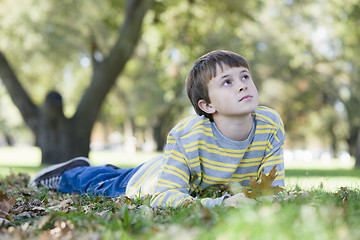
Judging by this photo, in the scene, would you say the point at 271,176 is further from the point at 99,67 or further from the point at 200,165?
the point at 99,67

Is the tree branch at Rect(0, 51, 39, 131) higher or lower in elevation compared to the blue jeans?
higher

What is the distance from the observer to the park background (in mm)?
11742

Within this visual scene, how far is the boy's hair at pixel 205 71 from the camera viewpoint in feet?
11.8

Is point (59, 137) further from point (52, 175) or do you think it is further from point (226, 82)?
point (226, 82)

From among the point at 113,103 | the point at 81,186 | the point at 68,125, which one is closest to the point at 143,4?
the point at 68,125

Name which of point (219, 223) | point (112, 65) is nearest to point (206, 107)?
point (219, 223)

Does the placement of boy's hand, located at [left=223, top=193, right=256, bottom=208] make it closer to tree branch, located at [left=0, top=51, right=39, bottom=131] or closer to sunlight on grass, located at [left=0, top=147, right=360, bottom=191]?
sunlight on grass, located at [left=0, top=147, right=360, bottom=191]

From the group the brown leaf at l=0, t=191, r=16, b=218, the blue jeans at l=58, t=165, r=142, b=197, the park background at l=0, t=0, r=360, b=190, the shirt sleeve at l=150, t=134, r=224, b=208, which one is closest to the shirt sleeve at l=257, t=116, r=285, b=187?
the shirt sleeve at l=150, t=134, r=224, b=208

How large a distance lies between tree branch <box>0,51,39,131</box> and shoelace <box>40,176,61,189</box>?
679 centimetres

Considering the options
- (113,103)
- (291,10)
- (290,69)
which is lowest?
(113,103)

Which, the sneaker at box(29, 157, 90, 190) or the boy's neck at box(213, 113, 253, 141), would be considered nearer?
the boy's neck at box(213, 113, 253, 141)

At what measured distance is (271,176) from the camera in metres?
3.10

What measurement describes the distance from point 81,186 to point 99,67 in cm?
741

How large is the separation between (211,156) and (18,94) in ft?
31.3
